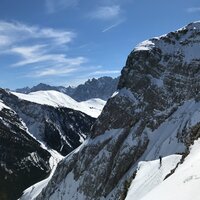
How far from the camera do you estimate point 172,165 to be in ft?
129

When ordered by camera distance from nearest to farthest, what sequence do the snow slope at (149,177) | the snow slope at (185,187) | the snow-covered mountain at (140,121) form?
the snow slope at (185,187), the snow slope at (149,177), the snow-covered mountain at (140,121)

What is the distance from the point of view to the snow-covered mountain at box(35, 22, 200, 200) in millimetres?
110625

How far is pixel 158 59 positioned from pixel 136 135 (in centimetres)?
2942

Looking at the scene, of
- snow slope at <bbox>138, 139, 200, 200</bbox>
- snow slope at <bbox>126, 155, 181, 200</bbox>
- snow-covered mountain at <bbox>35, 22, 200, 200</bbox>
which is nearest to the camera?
snow slope at <bbox>138, 139, 200, 200</bbox>

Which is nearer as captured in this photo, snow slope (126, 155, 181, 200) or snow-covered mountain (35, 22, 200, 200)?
snow slope (126, 155, 181, 200)

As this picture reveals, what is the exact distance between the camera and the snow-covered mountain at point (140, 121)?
111m

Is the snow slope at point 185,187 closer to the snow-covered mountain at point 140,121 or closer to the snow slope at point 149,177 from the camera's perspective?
the snow slope at point 149,177

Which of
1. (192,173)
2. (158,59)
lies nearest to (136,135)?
(158,59)

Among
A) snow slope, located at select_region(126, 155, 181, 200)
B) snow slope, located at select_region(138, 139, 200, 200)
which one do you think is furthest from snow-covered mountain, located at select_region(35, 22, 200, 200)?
snow slope, located at select_region(138, 139, 200, 200)

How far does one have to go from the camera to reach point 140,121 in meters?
124

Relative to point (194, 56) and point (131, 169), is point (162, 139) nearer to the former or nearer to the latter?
point (131, 169)

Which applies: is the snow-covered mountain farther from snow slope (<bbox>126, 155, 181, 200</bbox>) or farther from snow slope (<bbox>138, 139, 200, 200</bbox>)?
snow slope (<bbox>138, 139, 200, 200</bbox>)

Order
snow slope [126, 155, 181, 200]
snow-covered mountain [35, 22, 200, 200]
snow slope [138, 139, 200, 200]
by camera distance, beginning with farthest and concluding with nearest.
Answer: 1. snow-covered mountain [35, 22, 200, 200]
2. snow slope [126, 155, 181, 200]
3. snow slope [138, 139, 200, 200]

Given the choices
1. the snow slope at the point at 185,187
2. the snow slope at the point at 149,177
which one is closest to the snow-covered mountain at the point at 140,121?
the snow slope at the point at 149,177
